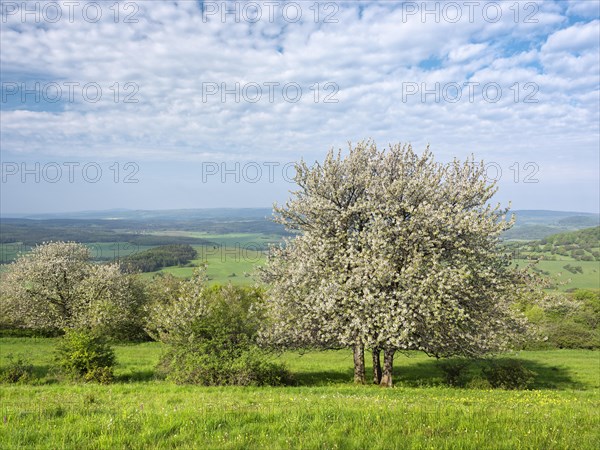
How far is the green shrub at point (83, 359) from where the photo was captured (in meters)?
22.5

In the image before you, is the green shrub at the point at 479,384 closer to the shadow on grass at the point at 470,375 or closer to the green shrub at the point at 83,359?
the shadow on grass at the point at 470,375

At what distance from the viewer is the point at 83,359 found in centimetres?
2255

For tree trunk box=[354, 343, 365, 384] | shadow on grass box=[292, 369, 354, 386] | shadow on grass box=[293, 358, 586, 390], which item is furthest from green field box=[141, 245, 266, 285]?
tree trunk box=[354, 343, 365, 384]

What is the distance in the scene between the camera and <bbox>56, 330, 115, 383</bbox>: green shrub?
22.5 m

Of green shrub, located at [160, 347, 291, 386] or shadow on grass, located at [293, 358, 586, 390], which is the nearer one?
green shrub, located at [160, 347, 291, 386]

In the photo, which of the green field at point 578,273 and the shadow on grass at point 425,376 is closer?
the shadow on grass at point 425,376

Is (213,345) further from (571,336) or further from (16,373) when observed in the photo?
(571,336)

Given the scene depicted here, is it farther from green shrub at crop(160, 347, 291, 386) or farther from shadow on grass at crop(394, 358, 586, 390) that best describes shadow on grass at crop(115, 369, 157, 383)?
shadow on grass at crop(394, 358, 586, 390)

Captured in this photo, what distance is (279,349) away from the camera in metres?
22.9

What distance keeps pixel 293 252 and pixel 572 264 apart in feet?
519

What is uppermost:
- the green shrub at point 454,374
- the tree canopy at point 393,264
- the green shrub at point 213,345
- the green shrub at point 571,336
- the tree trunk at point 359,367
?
the tree canopy at point 393,264

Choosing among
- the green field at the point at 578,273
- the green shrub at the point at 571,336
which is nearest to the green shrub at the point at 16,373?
the green shrub at the point at 571,336

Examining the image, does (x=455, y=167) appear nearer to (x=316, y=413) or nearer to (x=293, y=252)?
(x=293, y=252)

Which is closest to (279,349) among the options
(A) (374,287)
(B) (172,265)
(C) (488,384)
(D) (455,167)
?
(A) (374,287)
